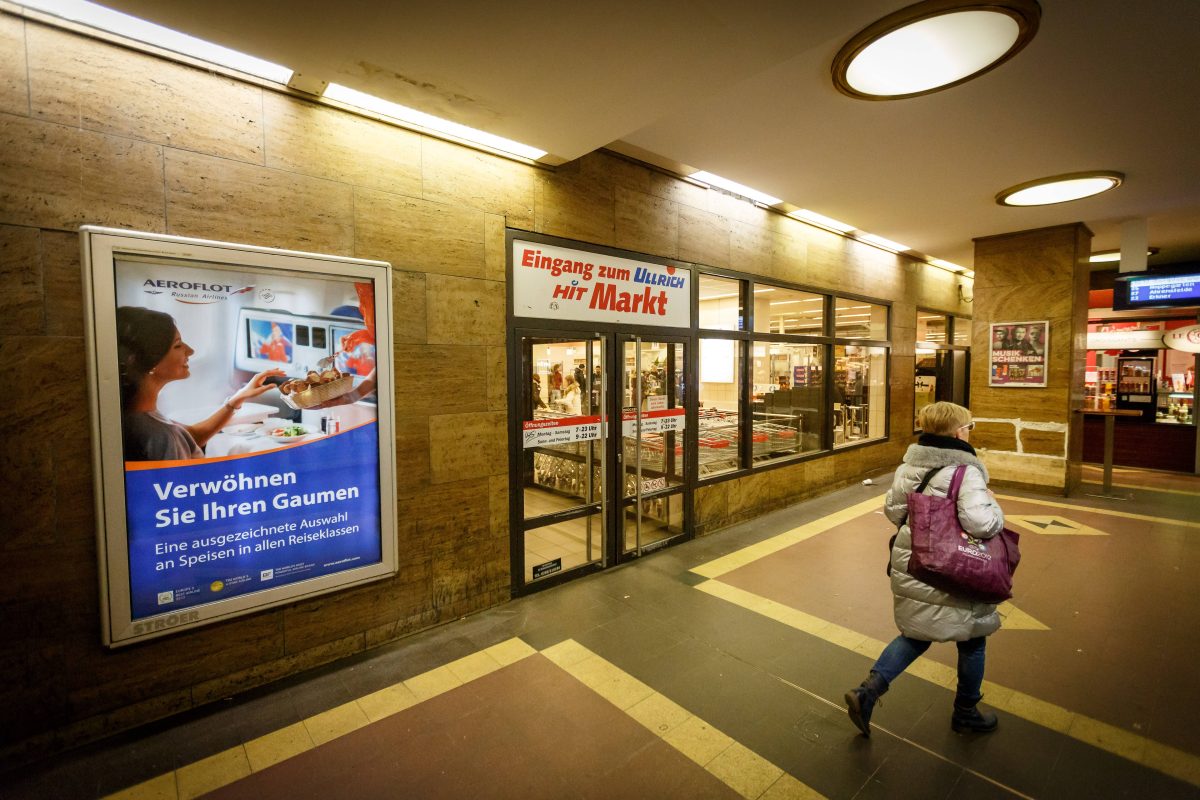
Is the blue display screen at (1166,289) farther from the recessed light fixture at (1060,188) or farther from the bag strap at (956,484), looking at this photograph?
the bag strap at (956,484)

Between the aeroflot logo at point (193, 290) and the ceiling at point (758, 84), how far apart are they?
1184 millimetres

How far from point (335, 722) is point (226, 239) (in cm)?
270

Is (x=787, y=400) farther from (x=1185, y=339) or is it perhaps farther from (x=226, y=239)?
(x=1185, y=339)

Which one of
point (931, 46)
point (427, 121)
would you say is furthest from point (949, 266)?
point (427, 121)

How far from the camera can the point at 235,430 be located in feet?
9.70

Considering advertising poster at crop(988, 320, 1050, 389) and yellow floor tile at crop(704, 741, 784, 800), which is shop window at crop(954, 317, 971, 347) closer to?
advertising poster at crop(988, 320, 1050, 389)

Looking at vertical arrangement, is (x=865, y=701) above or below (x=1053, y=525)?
above

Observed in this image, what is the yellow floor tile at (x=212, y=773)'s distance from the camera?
2379 millimetres

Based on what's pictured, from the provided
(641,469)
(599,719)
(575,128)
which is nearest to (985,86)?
(575,128)

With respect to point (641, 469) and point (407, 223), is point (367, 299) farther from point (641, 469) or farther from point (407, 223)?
point (641, 469)

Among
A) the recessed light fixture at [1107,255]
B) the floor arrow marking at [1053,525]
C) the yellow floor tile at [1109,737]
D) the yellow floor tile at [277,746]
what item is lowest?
the yellow floor tile at [277,746]

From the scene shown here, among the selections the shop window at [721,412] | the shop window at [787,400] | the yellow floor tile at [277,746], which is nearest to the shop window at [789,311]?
the shop window at [787,400]

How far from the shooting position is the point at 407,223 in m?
3.56

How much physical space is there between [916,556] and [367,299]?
3.40 metres
